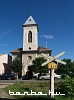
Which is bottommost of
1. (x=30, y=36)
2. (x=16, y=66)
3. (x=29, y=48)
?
(x=16, y=66)

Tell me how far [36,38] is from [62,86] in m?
53.8

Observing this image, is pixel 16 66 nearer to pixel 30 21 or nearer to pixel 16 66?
pixel 16 66

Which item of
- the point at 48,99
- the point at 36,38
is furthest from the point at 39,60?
the point at 48,99

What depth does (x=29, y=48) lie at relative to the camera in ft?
230

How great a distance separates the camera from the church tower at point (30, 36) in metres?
70.2

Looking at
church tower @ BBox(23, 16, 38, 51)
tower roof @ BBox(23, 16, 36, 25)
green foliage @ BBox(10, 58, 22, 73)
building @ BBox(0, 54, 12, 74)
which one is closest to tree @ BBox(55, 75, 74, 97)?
green foliage @ BBox(10, 58, 22, 73)

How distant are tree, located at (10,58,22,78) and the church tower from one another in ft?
19.6

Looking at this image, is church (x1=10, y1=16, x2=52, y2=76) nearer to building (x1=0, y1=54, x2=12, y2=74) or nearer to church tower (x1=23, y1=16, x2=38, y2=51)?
church tower (x1=23, y1=16, x2=38, y2=51)

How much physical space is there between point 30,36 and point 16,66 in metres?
10.7

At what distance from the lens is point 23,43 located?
232 feet

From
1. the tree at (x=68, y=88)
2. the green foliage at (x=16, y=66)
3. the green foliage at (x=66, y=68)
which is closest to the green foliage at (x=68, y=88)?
the tree at (x=68, y=88)

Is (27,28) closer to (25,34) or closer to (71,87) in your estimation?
(25,34)

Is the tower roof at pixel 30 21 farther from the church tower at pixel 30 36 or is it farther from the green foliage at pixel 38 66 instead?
the green foliage at pixel 38 66

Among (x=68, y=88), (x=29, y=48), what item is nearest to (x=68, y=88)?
(x=68, y=88)
